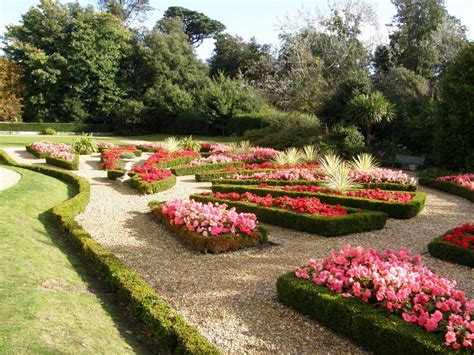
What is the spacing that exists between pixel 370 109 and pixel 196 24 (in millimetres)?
44105

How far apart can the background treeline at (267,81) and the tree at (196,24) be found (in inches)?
297

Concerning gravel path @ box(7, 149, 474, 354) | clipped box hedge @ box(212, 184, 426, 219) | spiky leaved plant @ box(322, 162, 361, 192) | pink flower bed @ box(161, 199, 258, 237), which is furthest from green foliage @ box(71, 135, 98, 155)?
pink flower bed @ box(161, 199, 258, 237)

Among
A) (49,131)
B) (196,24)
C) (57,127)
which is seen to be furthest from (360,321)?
(196,24)

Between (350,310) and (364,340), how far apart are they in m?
0.29

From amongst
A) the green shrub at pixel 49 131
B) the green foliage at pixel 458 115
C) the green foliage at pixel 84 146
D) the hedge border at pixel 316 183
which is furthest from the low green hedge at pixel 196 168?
the green shrub at pixel 49 131

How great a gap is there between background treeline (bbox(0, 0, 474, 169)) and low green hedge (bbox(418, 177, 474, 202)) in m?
2.35

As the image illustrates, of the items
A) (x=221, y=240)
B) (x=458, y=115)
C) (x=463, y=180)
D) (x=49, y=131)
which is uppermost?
(x=458, y=115)

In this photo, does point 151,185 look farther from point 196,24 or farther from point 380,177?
point 196,24

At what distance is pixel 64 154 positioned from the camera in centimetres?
1664

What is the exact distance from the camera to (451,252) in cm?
668

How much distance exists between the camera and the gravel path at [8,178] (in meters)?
10.5

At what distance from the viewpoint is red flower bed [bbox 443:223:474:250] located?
265 inches

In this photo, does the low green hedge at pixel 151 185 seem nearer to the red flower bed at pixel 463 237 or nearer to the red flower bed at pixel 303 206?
the red flower bed at pixel 303 206

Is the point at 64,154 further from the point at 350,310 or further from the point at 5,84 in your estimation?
the point at 5,84
